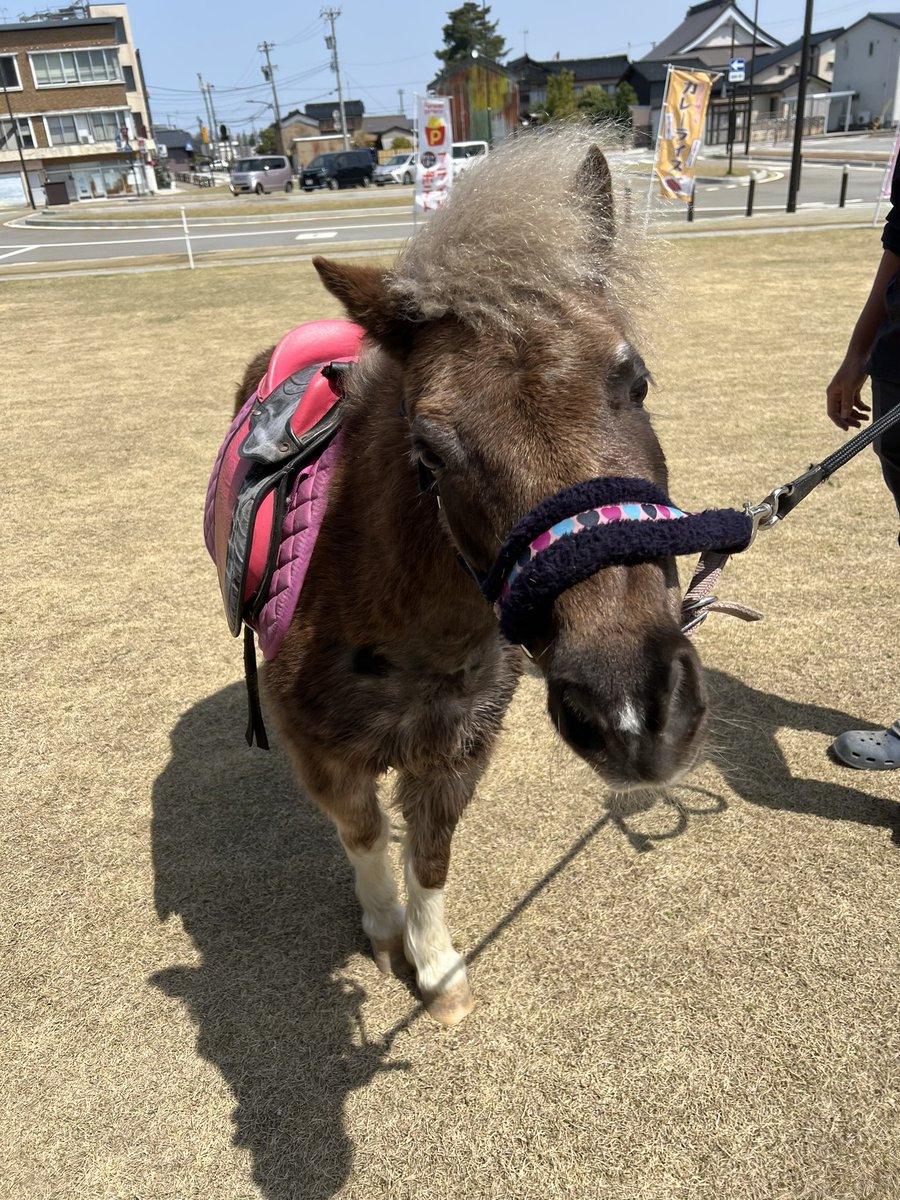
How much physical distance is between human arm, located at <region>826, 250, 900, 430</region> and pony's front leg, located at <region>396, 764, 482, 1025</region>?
76.1 inches

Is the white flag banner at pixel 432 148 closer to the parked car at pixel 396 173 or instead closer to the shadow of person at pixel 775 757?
the shadow of person at pixel 775 757

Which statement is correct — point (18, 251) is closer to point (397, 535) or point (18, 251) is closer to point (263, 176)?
point (263, 176)

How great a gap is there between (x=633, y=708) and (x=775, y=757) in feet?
8.09

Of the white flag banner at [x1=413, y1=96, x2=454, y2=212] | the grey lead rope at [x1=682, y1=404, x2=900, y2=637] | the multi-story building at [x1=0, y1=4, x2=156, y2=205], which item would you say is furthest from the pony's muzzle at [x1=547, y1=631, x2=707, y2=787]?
the multi-story building at [x1=0, y1=4, x2=156, y2=205]

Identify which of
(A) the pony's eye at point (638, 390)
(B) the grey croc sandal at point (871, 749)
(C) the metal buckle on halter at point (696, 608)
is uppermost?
(A) the pony's eye at point (638, 390)

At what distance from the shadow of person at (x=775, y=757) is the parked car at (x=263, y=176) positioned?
4938cm

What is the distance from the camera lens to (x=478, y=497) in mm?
1370

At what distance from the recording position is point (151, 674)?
162 inches

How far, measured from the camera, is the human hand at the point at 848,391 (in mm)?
2836

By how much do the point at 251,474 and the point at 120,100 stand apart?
70.7 m

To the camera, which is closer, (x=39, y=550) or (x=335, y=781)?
(x=335, y=781)

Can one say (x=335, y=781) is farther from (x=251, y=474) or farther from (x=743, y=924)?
(x=743, y=924)

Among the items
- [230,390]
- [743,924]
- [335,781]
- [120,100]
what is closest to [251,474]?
[335,781]

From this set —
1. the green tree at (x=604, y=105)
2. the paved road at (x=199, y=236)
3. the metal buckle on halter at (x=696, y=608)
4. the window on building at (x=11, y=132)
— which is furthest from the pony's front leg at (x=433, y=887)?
the window on building at (x=11, y=132)
